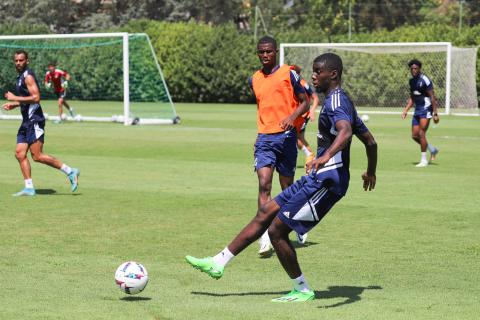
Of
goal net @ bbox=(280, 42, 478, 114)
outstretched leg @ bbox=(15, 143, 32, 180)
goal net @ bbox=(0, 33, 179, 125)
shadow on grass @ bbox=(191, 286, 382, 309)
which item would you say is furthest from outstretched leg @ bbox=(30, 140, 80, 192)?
goal net @ bbox=(280, 42, 478, 114)

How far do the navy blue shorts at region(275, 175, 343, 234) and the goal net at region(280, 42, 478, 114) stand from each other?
31.9 m

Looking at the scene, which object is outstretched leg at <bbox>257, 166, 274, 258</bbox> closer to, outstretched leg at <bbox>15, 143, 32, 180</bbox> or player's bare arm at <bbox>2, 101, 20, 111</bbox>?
player's bare arm at <bbox>2, 101, 20, 111</bbox>

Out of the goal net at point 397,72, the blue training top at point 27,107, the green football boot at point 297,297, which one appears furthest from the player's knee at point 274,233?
the goal net at point 397,72

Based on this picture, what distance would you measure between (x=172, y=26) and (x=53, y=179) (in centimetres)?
3501

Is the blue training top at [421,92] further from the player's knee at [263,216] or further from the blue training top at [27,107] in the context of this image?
the player's knee at [263,216]

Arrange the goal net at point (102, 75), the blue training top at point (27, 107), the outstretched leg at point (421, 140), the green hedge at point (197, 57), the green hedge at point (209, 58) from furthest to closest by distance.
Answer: the green hedge at point (209, 58) < the green hedge at point (197, 57) < the goal net at point (102, 75) < the outstretched leg at point (421, 140) < the blue training top at point (27, 107)

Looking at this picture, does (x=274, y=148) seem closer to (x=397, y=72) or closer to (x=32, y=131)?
(x=32, y=131)

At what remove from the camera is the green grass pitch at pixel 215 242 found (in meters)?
8.20

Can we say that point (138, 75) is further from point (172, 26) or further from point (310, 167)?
point (310, 167)

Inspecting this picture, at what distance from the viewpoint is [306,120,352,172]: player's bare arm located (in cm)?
785

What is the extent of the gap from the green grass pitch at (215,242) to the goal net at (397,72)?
1863 cm

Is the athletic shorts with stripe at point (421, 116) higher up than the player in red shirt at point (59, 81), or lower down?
higher up

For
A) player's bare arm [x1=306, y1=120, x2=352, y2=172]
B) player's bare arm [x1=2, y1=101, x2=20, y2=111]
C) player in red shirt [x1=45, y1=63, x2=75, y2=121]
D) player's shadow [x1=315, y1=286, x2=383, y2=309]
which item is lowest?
player in red shirt [x1=45, y1=63, x2=75, y2=121]

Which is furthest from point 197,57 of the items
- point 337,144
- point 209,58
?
point 337,144
